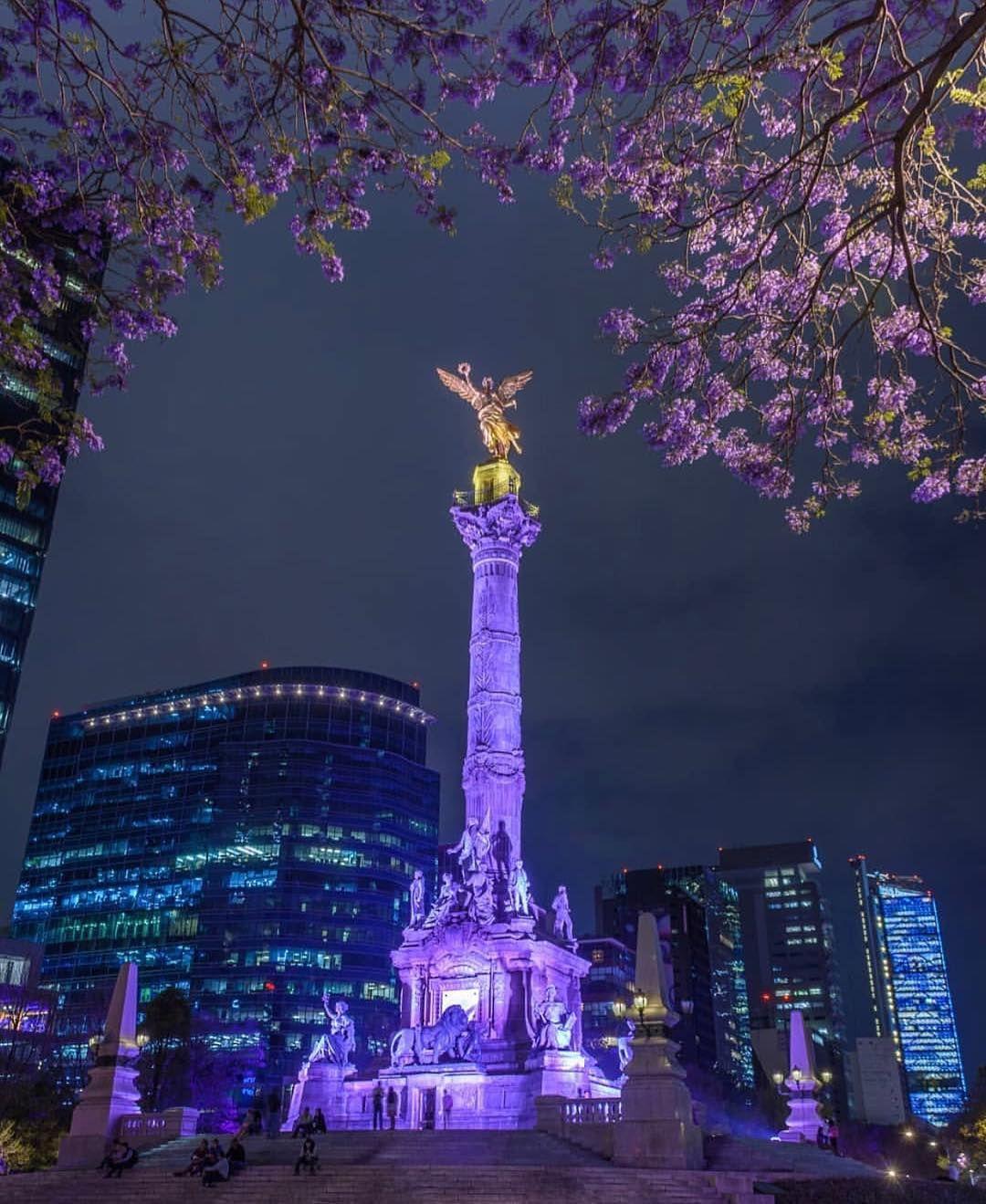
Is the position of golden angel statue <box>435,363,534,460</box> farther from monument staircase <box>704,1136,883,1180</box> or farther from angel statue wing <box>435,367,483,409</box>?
monument staircase <box>704,1136,883,1180</box>

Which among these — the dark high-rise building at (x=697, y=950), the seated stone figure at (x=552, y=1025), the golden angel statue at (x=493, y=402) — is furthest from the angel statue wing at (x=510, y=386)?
the dark high-rise building at (x=697, y=950)

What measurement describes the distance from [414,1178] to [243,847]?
83283mm

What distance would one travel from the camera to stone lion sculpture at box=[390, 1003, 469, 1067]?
3303cm

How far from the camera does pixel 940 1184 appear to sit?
68.4 ft

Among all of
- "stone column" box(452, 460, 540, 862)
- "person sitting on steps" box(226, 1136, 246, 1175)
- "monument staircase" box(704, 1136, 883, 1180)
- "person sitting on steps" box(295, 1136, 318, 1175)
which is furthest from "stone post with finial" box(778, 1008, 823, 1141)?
"person sitting on steps" box(226, 1136, 246, 1175)

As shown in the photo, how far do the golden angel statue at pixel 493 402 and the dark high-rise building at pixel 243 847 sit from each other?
56.2 m

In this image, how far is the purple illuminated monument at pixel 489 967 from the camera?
32219 mm

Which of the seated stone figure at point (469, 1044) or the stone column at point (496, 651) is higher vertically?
the stone column at point (496, 651)

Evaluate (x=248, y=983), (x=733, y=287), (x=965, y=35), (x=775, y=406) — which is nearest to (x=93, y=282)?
(x=733, y=287)

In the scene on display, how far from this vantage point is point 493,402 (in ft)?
154

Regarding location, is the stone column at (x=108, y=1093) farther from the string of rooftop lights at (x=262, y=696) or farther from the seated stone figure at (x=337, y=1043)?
the string of rooftop lights at (x=262, y=696)

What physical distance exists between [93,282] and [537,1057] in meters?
27.2

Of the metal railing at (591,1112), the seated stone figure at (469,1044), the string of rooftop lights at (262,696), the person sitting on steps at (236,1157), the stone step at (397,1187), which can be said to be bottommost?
the stone step at (397,1187)

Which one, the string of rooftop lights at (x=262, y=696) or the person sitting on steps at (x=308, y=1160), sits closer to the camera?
the person sitting on steps at (x=308, y=1160)
